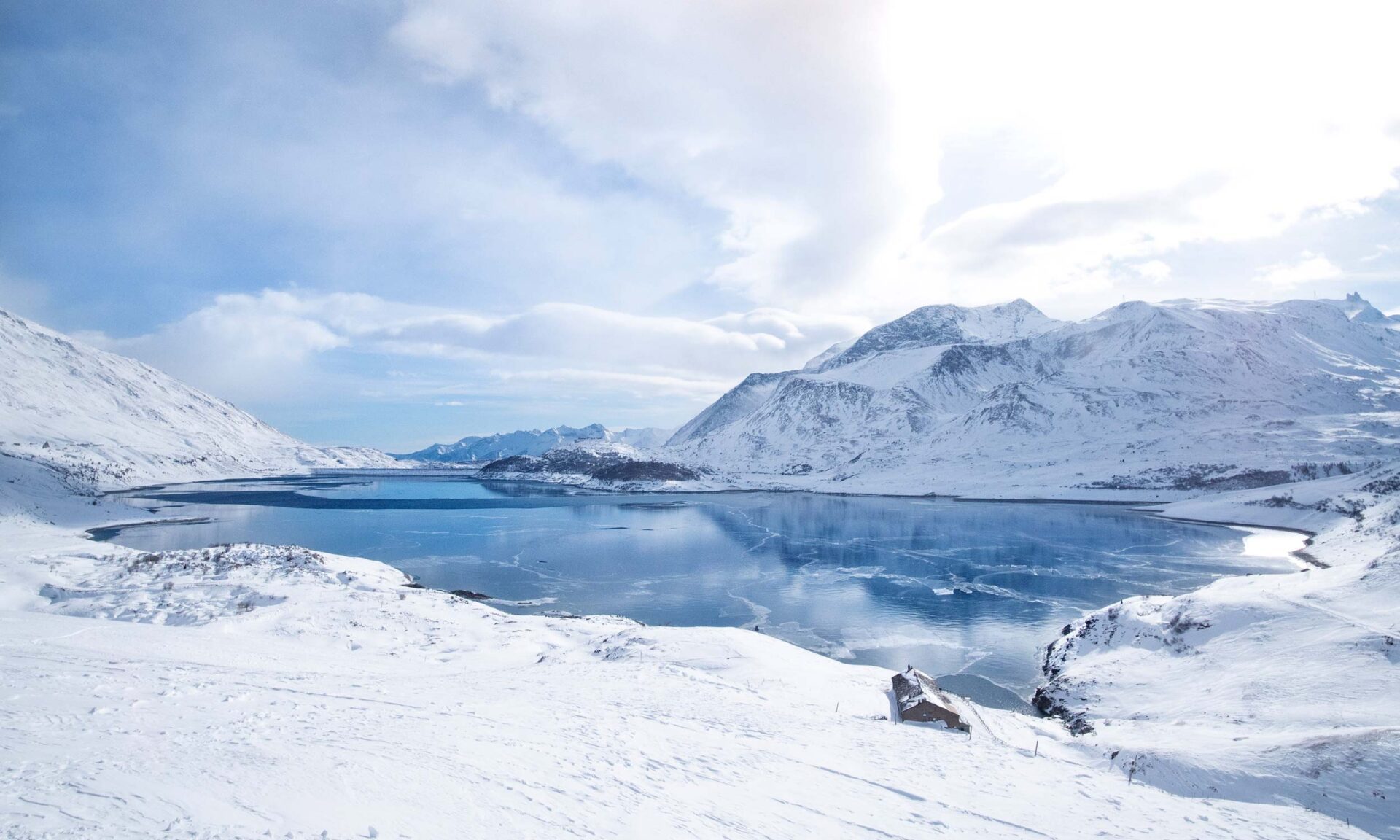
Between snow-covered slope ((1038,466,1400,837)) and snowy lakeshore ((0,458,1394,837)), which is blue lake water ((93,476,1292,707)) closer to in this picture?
snow-covered slope ((1038,466,1400,837))

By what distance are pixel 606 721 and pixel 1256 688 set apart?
23.6 m

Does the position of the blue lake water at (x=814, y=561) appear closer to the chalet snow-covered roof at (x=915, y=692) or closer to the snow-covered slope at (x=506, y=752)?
the chalet snow-covered roof at (x=915, y=692)

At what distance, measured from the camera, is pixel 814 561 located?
67625 millimetres

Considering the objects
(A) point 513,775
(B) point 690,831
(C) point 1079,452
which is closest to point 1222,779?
(B) point 690,831

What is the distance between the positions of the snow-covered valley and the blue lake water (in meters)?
6.91

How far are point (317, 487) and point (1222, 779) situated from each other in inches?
8202

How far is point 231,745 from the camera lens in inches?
426

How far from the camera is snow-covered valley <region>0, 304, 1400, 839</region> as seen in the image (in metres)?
9.58

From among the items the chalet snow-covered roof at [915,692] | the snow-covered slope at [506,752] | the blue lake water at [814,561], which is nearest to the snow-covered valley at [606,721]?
the snow-covered slope at [506,752]

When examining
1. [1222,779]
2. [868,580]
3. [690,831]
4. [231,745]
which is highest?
[231,745]

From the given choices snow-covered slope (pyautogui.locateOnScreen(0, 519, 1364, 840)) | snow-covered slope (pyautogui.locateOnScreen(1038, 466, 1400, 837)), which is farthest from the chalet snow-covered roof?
snow-covered slope (pyautogui.locateOnScreen(1038, 466, 1400, 837))

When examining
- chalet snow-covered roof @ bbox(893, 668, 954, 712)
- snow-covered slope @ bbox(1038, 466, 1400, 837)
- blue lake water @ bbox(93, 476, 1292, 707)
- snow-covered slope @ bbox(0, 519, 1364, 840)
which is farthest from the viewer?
blue lake water @ bbox(93, 476, 1292, 707)

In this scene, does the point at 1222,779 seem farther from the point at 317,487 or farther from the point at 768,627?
the point at 317,487

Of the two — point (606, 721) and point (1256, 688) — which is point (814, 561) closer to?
point (1256, 688)
